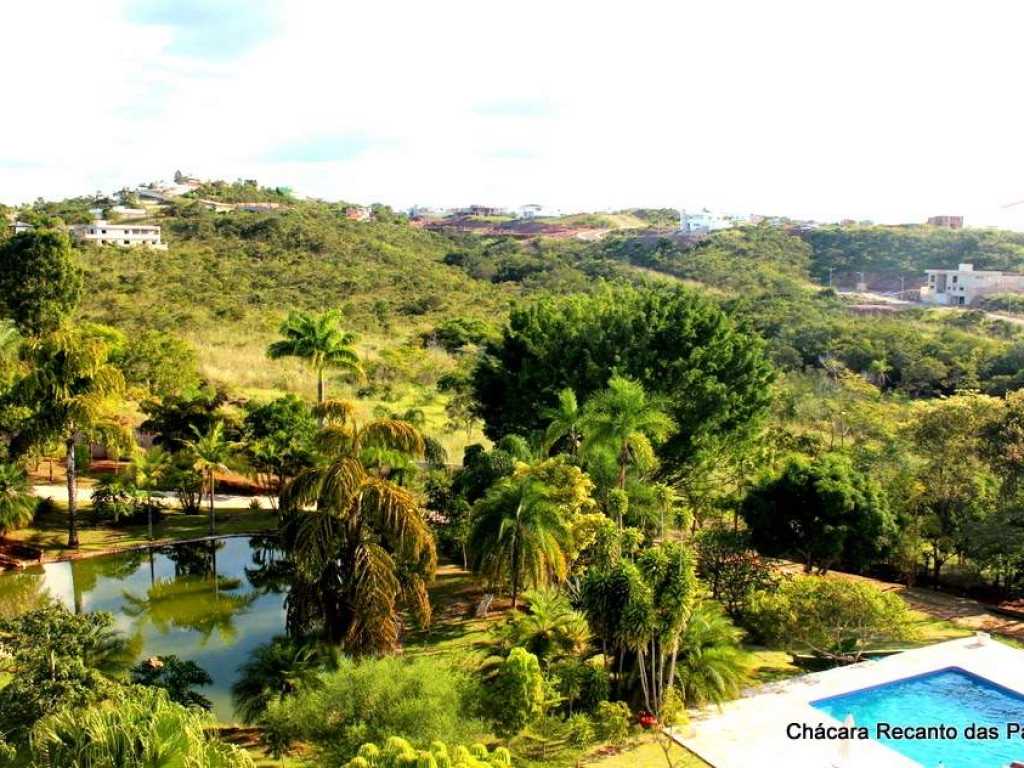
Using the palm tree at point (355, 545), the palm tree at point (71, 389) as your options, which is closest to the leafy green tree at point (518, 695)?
the palm tree at point (355, 545)

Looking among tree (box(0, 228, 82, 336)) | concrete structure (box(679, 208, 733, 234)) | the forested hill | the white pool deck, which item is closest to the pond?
the white pool deck

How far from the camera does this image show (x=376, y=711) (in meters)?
10.4

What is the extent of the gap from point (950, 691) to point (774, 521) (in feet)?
16.1

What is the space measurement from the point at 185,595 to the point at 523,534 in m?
8.19

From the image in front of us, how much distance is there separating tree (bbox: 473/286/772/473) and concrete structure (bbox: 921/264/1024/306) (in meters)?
51.8

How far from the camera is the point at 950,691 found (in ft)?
47.6

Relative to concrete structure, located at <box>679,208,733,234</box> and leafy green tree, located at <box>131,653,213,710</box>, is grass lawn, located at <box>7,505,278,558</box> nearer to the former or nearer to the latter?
leafy green tree, located at <box>131,653,213,710</box>

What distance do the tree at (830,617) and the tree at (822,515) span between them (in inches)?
87.4

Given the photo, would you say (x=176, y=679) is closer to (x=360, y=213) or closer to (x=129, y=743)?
(x=129, y=743)

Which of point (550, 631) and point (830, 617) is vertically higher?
point (550, 631)

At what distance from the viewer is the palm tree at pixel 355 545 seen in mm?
12258

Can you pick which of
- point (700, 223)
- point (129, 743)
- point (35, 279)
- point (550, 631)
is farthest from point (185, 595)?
point (700, 223)

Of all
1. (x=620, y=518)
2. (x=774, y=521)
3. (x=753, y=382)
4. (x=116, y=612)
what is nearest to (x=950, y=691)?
(x=774, y=521)

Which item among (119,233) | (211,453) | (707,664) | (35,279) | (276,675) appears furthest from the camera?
(119,233)
